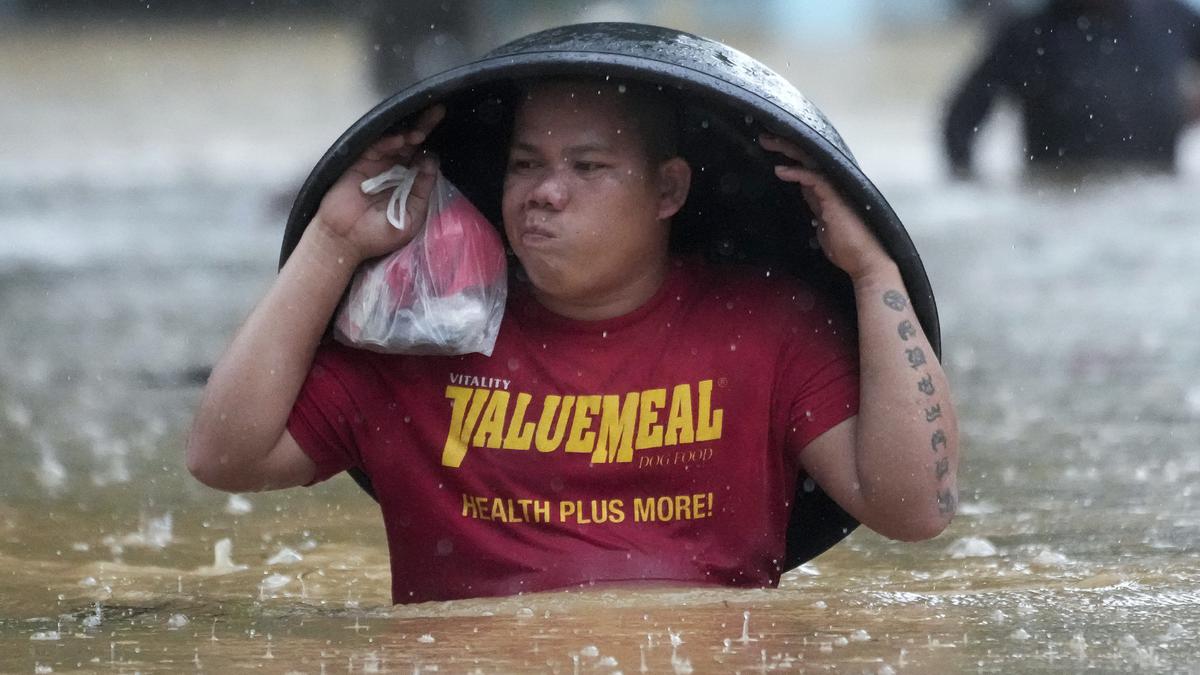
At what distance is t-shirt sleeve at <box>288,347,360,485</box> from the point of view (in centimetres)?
359

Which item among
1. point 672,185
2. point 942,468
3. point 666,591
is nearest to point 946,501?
point 942,468

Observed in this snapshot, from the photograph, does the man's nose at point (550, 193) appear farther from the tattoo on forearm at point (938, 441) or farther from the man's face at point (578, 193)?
the tattoo on forearm at point (938, 441)

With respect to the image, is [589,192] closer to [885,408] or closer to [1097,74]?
[885,408]

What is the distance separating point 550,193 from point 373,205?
355 millimetres

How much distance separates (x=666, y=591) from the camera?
3.44m

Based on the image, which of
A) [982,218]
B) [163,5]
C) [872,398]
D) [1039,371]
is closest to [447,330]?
[872,398]

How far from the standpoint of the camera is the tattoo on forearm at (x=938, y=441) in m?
3.46

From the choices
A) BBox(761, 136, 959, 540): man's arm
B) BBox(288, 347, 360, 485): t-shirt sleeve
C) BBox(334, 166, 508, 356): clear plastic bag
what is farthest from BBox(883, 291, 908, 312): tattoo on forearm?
BBox(288, 347, 360, 485): t-shirt sleeve

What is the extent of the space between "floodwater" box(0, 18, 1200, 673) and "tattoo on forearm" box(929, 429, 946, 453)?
0.28m

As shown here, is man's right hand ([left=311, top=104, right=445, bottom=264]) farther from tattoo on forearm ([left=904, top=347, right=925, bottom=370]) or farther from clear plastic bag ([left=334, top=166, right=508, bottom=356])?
tattoo on forearm ([left=904, top=347, right=925, bottom=370])

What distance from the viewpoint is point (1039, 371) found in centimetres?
703

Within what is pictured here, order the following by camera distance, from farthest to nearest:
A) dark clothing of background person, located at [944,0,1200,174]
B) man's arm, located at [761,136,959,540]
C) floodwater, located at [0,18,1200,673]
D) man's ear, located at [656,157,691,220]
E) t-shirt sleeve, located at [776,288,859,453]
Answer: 1. dark clothing of background person, located at [944,0,1200,174]
2. man's ear, located at [656,157,691,220]
3. t-shirt sleeve, located at [776,288,859,453]
4. man's arm, located at [761,136,959,540]
5. floodwater, located at [0,18,1200,673]

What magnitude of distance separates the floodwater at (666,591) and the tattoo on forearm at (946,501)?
17 centimetres

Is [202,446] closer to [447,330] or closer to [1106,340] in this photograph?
[447,330]
